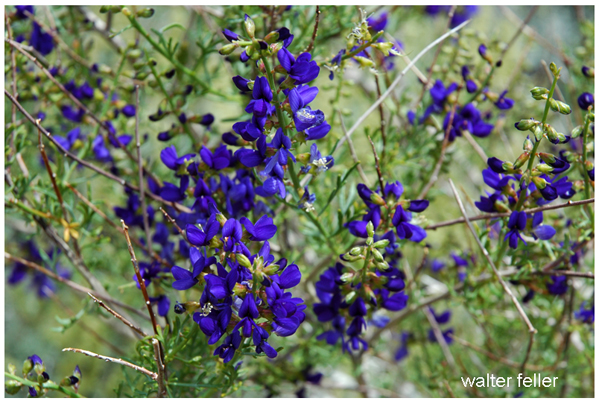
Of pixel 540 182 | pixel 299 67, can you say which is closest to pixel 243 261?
pixel 299 67

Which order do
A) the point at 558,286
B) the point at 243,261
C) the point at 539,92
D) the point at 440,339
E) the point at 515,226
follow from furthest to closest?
the point at 440,339
the point at 558,286
the point at 515,226
the point at 539,92
the point at 243,261

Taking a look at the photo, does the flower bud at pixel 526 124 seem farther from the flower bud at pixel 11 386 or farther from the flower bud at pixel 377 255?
the flower bud at pixel 11 386

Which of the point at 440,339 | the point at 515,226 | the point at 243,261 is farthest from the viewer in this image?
the point at 440,339

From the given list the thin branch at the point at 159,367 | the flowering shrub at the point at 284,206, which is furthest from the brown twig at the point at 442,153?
the thin branch at the point at 159,367

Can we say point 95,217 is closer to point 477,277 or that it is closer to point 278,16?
point 278,16

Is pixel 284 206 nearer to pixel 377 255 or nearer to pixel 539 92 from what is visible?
pixel 377 255

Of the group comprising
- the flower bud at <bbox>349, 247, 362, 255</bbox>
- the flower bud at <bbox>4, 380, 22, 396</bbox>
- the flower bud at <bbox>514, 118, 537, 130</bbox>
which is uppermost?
the flower bud at <bbox>514, 118, 537, 130</bbox>

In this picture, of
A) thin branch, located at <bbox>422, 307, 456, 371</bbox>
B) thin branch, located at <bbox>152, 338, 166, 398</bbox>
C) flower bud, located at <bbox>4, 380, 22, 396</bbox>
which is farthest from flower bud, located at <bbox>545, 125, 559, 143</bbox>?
flower bud, located at <bbox>4, 380, 22, 396</bbox>

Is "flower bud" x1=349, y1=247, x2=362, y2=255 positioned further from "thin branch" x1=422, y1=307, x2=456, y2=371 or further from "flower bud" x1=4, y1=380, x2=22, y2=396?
"thin branch" x1=422, y1=307, x2=456, y2=371
